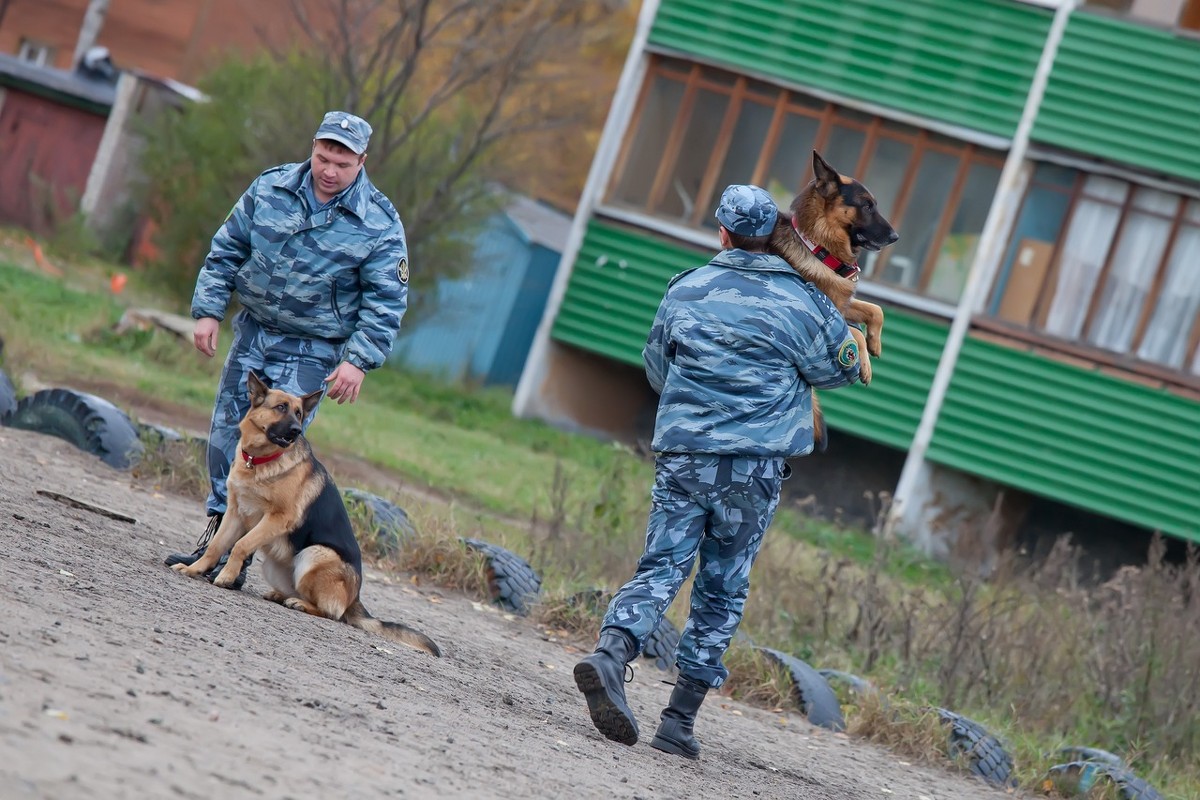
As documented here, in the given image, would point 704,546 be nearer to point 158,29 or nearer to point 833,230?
point 833,230

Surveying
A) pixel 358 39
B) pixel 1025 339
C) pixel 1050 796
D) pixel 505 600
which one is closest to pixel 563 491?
pixel 505 600

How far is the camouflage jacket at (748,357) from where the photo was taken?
216 inches

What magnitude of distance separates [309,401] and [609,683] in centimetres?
173

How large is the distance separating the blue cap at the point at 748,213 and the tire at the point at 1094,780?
319 centimetres

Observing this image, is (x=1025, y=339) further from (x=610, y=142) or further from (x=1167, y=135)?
(x=610, y=142)

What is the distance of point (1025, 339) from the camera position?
16297 mm

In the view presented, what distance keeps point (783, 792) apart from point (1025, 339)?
37.6ft

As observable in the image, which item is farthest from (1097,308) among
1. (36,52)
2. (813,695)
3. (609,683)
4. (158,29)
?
(36,52)

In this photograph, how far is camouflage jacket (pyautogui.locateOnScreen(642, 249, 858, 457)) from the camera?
5477 millimetres

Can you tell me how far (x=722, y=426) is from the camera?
5477 mm

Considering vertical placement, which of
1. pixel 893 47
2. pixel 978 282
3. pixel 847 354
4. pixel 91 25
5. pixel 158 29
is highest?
pixel 893 47

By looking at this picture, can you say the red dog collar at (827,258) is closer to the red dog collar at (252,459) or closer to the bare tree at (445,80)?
the red dog collar at (252,459)

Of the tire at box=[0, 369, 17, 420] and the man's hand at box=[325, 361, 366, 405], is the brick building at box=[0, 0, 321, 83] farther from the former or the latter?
the man's hand at box=[325, 361, 366, 405]

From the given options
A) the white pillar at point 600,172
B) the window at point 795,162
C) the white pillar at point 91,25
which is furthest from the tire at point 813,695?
the white pillar at point 91,25
